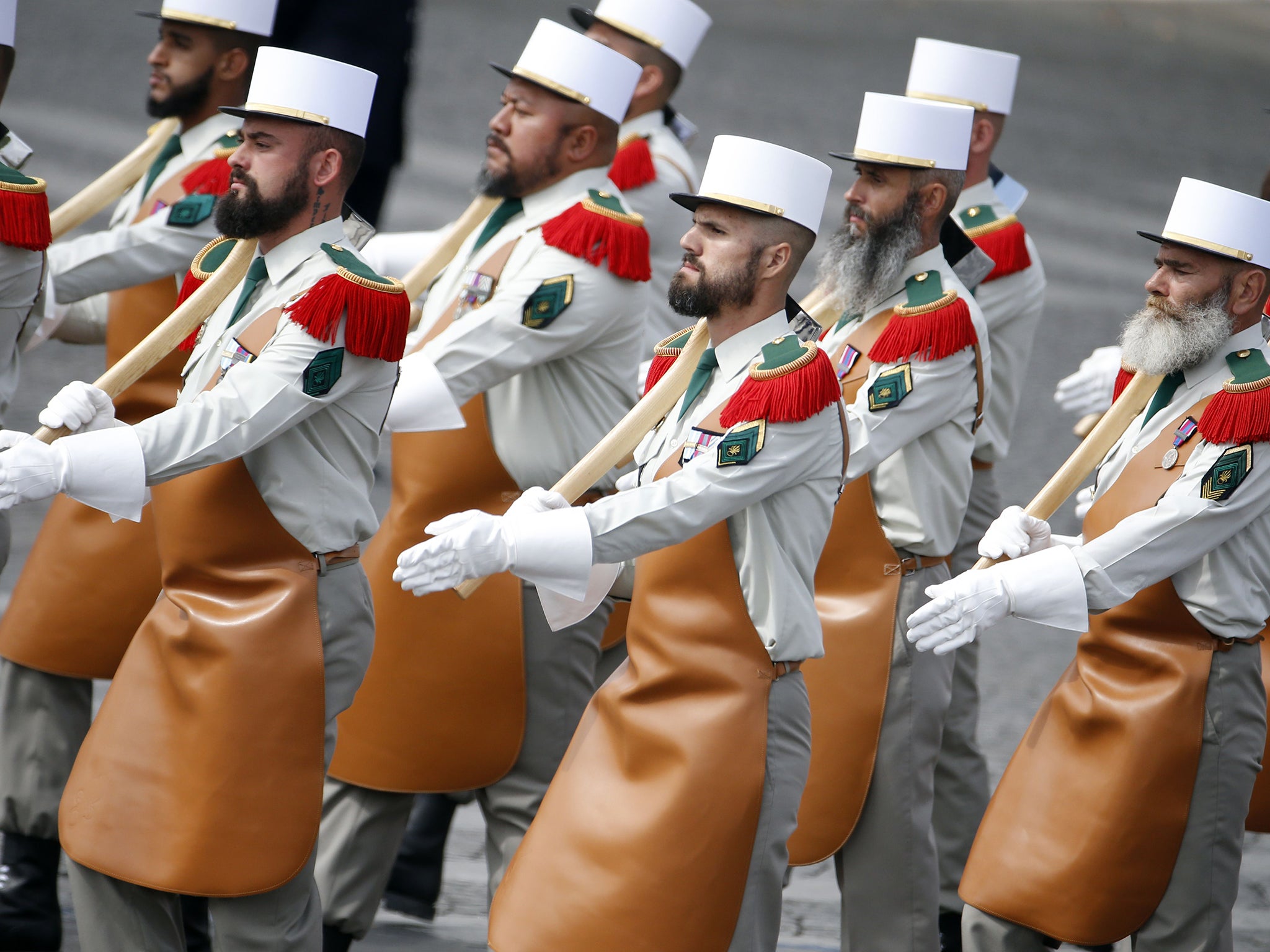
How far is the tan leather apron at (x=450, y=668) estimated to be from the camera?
4738 millimetres

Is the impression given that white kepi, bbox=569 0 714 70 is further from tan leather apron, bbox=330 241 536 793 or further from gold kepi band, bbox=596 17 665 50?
tan leather apron, bbox=330 241 536 793

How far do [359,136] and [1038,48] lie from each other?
1421 centimetres

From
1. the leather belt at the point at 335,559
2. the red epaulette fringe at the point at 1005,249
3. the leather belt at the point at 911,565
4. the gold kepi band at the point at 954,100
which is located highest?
the gold kepi band at the point at 954,100

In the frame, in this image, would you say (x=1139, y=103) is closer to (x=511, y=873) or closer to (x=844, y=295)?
(x=844, y=295)

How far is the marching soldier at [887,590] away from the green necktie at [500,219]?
0.96m

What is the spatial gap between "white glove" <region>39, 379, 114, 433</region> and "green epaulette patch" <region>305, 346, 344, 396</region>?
45cm

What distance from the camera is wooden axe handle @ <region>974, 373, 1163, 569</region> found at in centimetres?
412

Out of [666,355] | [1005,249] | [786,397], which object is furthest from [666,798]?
[1005,249]

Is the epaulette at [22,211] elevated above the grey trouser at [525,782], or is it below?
above

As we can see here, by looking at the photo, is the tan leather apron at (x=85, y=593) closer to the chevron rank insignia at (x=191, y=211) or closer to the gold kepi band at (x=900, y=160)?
the chevron rank insignia at (x=191, y=211)

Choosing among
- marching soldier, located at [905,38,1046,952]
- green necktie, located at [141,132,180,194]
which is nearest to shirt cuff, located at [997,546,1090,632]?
marching soldier, located at [905,38,1046,952]

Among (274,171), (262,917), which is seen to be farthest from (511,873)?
(274,171)

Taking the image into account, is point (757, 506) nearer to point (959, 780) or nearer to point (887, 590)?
point (887, 590)

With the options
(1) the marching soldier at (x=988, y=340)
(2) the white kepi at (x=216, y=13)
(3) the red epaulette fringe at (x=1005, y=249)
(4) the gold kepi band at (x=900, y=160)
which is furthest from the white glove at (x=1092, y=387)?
(2) the white kepi at (x=216, y=13)
